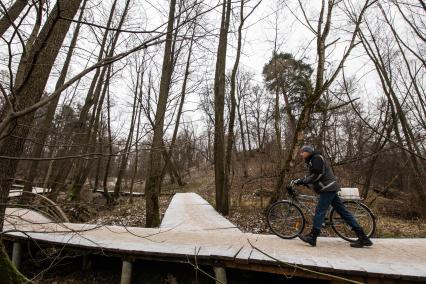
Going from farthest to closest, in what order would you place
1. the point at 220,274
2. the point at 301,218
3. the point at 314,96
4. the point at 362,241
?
the point at 314,96, the point at 301,218, the point at 362,241, the point at 220,274

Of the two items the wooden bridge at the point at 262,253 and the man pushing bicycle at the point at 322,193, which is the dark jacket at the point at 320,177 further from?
the wooden bridge at the point at 262,253

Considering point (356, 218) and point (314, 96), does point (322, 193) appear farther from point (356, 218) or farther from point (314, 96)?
point (314, 96)

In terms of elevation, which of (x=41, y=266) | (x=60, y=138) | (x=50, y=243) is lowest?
(x=41, y=266)

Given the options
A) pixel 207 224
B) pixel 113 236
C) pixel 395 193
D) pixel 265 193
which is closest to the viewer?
pixel 113 236

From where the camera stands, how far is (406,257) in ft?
13.9

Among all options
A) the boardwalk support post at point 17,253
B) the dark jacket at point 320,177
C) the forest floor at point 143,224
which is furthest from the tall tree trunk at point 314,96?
the boardwalk support post at point 17,253

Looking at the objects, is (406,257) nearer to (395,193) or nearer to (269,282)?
(269,282)

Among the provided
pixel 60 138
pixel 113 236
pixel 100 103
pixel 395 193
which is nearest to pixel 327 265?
pixel 60 138

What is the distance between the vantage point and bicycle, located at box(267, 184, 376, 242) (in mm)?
5582

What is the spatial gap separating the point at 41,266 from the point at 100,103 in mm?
13137

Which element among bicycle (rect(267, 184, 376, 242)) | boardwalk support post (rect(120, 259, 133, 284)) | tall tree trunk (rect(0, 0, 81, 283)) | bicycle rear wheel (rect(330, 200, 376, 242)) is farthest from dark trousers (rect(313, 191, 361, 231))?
tall tree trunk (rect(0, 0, 81, 283))

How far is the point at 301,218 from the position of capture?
5844 millimetres

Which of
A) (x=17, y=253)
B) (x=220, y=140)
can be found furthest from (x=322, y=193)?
(x=17, y=253)

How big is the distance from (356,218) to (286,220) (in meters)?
1.38
